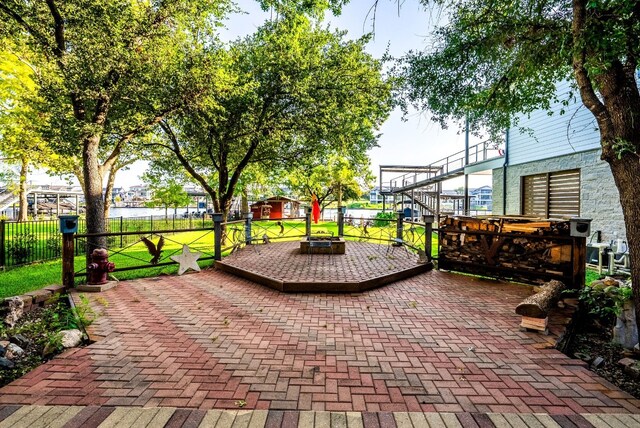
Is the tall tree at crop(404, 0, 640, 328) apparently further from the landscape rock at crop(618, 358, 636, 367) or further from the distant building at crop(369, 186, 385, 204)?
the distant building at crop(369, 186, 385, 204)

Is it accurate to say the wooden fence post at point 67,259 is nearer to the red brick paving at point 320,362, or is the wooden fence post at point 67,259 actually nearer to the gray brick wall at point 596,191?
the red brick paving at point 320,362

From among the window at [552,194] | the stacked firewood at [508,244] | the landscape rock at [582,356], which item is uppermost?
the window at [552,194]

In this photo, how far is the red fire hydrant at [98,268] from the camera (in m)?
5.85

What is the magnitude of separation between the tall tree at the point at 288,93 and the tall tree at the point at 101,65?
1252 millimetres

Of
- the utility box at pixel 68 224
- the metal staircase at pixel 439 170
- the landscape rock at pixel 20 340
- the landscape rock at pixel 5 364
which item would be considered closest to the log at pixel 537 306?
the metal staircase at pixel 439 170

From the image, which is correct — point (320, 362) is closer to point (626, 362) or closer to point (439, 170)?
point (626, 362)

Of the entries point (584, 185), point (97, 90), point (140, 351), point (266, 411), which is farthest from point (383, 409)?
point (584, 185)

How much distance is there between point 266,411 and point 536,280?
6034 mm

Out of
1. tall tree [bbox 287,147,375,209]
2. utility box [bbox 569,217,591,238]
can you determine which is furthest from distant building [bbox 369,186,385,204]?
utility box [bbox 569,217,591,238]

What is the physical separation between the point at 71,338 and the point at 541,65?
7.53 metres

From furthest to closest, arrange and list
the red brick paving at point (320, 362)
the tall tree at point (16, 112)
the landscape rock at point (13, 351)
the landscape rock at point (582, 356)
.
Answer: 1. the tall tree at point (16, 112)
2. the landscape rock at point (582, 356)
3. the landscape rock at point (13, 351)
4. the red brick paving at point (320, 362)

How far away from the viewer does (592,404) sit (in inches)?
98.8

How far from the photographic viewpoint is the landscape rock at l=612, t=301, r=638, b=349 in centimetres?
359

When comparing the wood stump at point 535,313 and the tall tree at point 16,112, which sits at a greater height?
the tall tree at point 16,112
